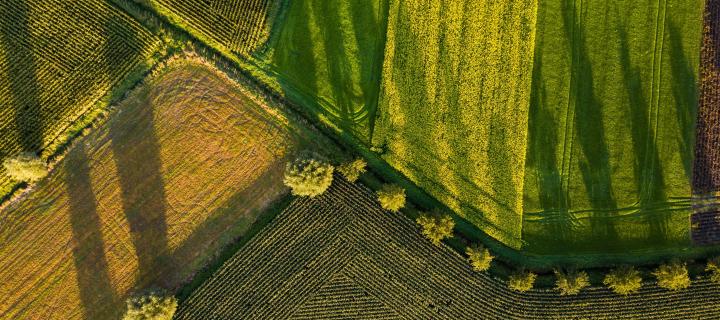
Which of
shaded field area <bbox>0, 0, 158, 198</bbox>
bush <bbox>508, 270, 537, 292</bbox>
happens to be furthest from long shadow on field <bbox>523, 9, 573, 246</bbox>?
shaded field area <bbox>0, 0, 158, 198</bbox>

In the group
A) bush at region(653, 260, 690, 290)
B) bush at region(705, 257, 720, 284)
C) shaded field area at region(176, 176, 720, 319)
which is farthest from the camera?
shaded field area at region(176, 176, 720, 319)

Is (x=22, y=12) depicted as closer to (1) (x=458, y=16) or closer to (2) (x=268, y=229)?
(2) (x=268, y=229)

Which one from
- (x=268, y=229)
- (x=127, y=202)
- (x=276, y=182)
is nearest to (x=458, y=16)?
(x=276, y=182)

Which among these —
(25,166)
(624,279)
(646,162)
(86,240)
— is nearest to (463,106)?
(646,162)

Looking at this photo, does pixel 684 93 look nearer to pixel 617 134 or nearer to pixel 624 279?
pixel 617 134

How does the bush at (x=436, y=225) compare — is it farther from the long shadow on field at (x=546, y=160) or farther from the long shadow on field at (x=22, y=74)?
the long shadow on field at (x=22, y=74)

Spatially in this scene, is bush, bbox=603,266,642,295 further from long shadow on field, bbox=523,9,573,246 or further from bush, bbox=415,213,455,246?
bush, bbox=415,213,455,246
